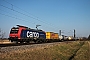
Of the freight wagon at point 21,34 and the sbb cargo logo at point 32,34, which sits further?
the sbb cargo logo at point 32,34

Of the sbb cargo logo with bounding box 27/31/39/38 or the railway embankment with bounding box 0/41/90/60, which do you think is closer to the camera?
the railway embankment with bounding box 0/41/90/60

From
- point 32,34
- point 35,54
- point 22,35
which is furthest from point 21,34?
point 35,54

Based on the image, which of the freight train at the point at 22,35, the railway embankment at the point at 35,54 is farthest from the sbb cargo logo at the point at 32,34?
the railway embankment at the point at 35,54

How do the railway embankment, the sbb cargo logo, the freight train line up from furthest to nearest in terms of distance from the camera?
the sbb cargo logo
the freight train
the railway embankment

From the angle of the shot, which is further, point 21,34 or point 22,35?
point 22,35

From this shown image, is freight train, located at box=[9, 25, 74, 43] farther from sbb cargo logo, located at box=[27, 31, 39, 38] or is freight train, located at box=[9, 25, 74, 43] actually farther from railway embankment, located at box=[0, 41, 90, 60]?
railway embankment, located at box=[0, 41, 90, 60]

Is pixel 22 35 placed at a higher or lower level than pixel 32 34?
lower

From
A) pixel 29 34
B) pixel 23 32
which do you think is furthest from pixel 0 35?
pixel 29 34

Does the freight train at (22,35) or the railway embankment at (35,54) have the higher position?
the freight train at (22,35)

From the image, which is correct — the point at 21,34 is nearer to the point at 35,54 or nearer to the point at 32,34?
the point at 32,34

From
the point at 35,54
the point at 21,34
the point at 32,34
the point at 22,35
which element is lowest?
the point at 35,54

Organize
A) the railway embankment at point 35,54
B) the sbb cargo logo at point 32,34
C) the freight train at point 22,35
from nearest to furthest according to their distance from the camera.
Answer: the railway embankment at point 35,54 < the freight train at point 22,35 < the sbb cargo logo at point 32,34

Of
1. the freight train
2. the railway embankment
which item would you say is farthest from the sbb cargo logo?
the railway embankment

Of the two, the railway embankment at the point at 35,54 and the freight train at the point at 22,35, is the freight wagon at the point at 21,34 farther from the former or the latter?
the railway embankment at the point at 35,54
